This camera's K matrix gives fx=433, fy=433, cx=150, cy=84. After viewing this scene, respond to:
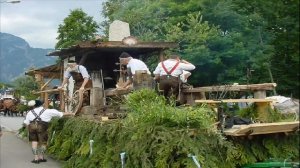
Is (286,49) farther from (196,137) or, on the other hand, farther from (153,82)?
→ (153,82)

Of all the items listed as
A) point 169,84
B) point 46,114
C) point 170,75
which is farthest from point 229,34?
point 46,114

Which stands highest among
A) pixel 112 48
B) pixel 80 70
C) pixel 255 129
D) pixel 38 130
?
pixel 112 48

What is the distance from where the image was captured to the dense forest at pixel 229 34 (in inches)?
67.6

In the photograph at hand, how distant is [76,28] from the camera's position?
31234mm

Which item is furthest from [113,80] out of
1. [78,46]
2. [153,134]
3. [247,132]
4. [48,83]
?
[247,132]

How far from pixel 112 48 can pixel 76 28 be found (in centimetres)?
2105

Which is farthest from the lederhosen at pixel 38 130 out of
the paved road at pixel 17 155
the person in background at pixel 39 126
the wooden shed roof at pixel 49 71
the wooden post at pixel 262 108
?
the wooden post at pixel 262 108

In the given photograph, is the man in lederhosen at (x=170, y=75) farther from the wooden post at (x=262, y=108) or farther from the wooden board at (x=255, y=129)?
the wooden post at (x=262, y=108)

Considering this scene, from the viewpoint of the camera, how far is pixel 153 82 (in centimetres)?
860

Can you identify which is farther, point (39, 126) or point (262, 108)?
point (39, 126)

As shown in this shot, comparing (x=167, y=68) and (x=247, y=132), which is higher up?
(x=167, y=68)

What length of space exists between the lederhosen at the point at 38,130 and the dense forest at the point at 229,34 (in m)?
4.03

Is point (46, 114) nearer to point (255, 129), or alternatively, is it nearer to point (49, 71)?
point (49, 71)

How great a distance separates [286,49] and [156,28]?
16.2m
